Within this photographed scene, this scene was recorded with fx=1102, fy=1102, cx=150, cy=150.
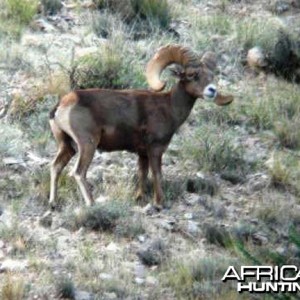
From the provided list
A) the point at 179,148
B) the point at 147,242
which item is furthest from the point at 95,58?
the point at 147,242

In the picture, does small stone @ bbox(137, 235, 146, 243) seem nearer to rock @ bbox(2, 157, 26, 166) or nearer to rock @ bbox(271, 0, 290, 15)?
rock @ bbox(2, 157, 26, 166)

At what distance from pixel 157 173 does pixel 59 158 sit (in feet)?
3.53

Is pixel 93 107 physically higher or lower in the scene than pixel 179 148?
higher

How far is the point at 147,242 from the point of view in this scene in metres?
11.2

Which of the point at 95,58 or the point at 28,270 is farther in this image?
the point at 95,58

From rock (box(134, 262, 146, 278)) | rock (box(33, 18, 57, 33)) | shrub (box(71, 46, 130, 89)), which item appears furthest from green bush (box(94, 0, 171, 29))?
rock (box(134, 262, 146, 278))

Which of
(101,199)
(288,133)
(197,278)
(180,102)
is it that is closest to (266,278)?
(197,278)

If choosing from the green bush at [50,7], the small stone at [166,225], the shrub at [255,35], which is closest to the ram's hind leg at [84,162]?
the small stone at [166,225]

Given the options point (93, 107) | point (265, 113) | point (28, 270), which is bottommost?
point (265, 113)

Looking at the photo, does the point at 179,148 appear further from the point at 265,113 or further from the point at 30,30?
the point at 30,30

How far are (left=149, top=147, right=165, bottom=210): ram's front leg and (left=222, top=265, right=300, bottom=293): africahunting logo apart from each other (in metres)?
1.74

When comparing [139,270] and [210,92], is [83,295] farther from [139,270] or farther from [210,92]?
[210,92]

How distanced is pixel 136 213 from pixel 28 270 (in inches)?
73.5

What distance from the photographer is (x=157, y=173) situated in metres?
12.0
